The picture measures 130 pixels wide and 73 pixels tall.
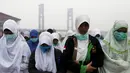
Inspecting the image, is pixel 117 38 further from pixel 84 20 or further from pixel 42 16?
pixel 42 16

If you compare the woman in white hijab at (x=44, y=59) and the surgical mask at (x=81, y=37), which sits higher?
the surgical mask at (x=81, y=37)

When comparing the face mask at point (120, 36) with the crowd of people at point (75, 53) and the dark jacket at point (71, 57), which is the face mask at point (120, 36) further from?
the dark jacket at point (71, 57)

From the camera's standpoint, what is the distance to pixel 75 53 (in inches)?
152

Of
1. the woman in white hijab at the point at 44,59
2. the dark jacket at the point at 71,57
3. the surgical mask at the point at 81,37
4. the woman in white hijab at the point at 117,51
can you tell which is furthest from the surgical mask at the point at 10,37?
the woman in white hijab at the point at 117,51

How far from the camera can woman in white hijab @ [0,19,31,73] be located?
441 cm

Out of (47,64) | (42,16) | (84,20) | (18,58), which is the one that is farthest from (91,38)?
(42,16)

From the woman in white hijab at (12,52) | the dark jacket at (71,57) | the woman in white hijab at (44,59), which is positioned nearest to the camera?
the dark jacket at (71,57)

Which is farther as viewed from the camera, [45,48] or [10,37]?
[10,37]

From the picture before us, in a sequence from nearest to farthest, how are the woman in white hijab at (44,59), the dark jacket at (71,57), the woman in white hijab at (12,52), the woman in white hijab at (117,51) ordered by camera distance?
1. the dark jacket at (71,57)
2. the woman in white hijab at (117,51)
3. the woman in white hijab at (44,59)
4. the woman in white hijab at (12,52)

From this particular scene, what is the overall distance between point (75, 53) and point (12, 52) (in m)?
1.19

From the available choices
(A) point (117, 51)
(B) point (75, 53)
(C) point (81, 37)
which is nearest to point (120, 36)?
(A) point (117, 51)

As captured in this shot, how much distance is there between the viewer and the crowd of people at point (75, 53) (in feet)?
12.7

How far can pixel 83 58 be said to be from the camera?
3.84m

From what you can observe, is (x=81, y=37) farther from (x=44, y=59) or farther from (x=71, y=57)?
(x=44, y=59)
